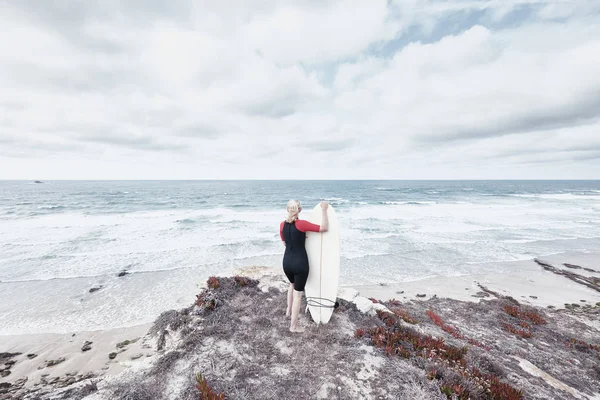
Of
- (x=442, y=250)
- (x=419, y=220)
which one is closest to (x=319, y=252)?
(x=442, y=250)

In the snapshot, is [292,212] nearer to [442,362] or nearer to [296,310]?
[296,310]

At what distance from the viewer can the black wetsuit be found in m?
4.79

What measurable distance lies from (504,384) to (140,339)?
30.1ft

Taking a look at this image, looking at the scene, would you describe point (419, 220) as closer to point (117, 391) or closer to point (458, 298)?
point (458, 298)

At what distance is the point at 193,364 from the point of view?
4.79m

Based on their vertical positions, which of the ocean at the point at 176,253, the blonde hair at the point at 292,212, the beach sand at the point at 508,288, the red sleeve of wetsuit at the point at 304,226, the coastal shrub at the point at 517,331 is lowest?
the beach sand at the point at 508,288

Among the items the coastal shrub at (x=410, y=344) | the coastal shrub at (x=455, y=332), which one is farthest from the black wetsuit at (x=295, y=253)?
the coastal shrub at (x=455, y=332)

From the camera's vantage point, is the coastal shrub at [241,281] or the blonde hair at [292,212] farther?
the coastal shrub at [241,281]

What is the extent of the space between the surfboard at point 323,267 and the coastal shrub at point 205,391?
102 inches

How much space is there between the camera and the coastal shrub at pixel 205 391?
3883mm

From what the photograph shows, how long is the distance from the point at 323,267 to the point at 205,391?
321 cm

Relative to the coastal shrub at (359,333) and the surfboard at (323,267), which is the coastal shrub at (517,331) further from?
the surfboard at (323,267)

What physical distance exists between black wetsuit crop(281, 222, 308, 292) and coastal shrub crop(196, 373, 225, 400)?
7.14ft

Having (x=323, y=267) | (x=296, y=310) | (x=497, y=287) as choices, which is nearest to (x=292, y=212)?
(x=323, y=267)
